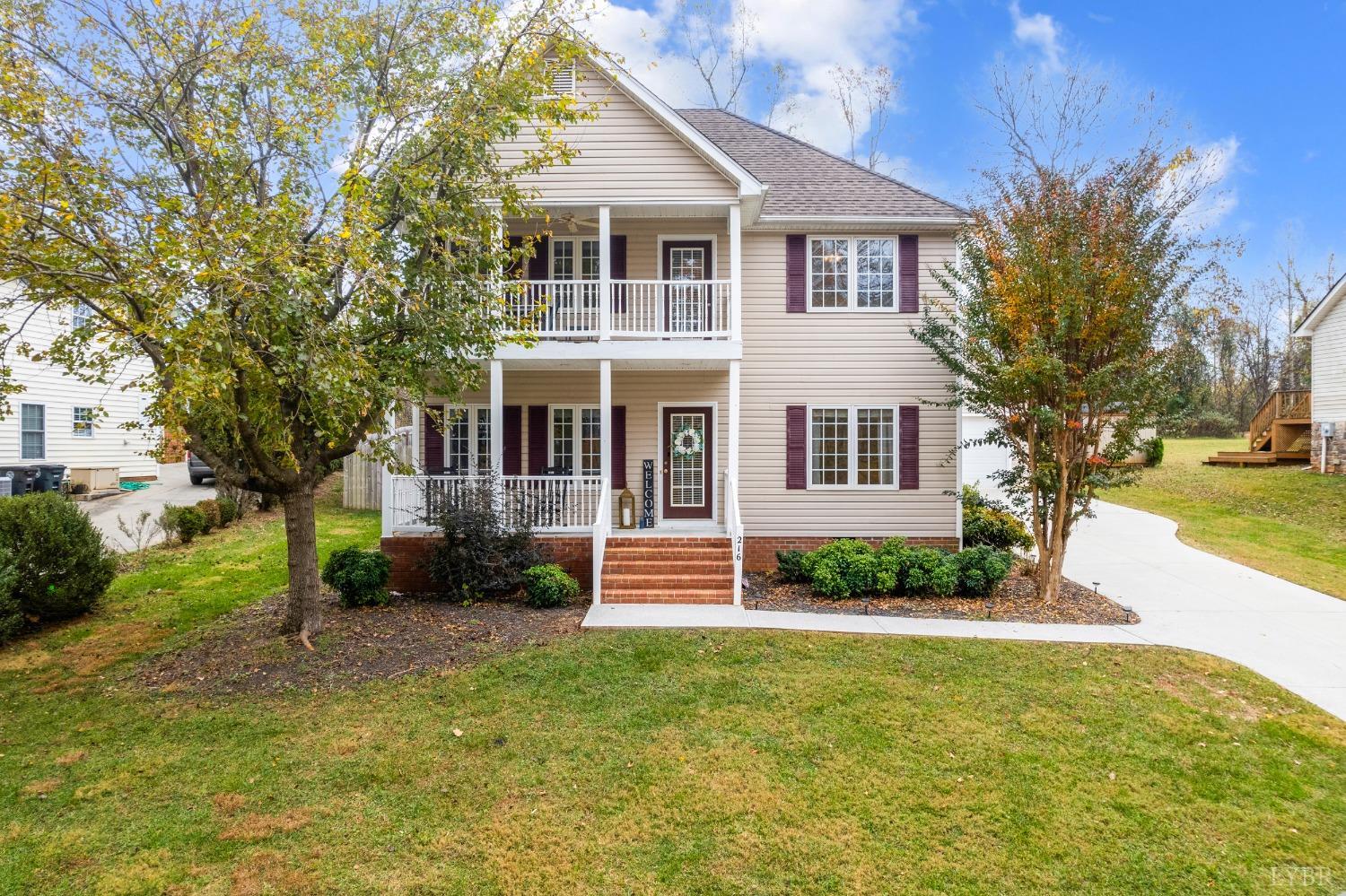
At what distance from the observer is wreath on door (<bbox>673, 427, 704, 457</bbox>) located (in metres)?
11.8

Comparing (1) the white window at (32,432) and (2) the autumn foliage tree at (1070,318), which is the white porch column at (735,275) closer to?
(2) the autumn foliage tree at (1070,318)

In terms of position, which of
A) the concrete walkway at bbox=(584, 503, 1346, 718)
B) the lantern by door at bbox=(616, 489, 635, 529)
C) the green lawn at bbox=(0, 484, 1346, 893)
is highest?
the lantern by door at bbox=(616, 489, 635, 529)

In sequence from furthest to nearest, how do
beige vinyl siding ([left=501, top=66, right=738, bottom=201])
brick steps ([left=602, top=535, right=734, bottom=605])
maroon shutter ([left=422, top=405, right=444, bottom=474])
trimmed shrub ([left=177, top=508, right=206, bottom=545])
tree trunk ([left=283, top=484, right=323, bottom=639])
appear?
1. trimmed shrub ([left=177, top=508, right=206, bottom=545])
2. maroon shutter ([left=422, top=405, right=444, bottom=474])
3. beige vinyl siding ([left=501, top=66, right=738, bottom=201])
4. brick steps ([left=602, top=535, right=734, bottom=605])
5. tree trunk ([left=283, top=484, right=323, bottom=639])

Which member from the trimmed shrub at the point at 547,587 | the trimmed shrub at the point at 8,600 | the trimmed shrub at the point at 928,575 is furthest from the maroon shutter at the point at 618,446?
the trimmed shrub at the point at 8,600

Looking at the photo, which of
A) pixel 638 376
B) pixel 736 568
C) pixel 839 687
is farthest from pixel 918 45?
pixel 839 687

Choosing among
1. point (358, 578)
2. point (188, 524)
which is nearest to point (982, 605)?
point (358, 578)

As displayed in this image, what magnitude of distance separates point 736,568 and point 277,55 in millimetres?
8420

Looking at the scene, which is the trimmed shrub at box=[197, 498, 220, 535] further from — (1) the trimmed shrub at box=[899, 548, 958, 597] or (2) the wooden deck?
(2) the wooden deck

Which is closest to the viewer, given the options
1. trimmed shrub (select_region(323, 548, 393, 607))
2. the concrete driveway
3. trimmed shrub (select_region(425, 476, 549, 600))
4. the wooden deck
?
trimmed shrub (select_region(323, 548, 393, 607))

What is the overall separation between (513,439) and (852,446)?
638 cm

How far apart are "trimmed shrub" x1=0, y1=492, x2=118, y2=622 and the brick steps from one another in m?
6.90

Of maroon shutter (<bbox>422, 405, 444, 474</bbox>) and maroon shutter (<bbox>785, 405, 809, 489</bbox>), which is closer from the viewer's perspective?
maroon shutter (<bbox>422, 405, 444, 474</bbox>)

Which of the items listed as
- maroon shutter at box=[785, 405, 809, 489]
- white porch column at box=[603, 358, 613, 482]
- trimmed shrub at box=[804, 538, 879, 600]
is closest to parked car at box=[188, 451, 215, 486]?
white porch column at box=[603, 358, 613, 482]

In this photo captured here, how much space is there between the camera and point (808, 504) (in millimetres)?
11594
